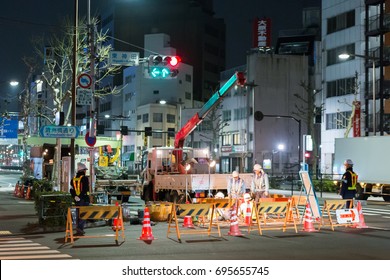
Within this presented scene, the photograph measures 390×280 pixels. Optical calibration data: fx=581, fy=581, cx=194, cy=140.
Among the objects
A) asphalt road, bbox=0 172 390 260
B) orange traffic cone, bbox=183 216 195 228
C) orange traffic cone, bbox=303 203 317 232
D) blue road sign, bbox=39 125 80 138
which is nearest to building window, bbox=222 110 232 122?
blue road sign, bbox=39 125 80 138

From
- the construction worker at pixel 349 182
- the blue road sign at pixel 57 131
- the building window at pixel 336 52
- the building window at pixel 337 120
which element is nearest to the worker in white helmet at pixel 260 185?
the construction worker at pixel 349 182

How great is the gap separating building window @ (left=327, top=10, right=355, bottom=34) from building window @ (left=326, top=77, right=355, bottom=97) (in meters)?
5.31

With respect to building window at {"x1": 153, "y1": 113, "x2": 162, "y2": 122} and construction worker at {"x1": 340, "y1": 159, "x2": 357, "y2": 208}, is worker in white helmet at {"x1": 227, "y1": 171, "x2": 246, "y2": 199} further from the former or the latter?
building window at {"x1": 153, "y1": 113, "x2": 162, "y2": 122}

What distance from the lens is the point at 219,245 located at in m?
13.7

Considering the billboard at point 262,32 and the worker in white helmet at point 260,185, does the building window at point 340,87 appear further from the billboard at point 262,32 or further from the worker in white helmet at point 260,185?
the worker in white helmet at point 260,185

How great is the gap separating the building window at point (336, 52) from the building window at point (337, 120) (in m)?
5.41

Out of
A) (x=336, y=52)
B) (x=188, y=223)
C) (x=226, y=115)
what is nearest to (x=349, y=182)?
(x=188, y=223)

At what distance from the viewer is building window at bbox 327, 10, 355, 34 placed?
5703 cm

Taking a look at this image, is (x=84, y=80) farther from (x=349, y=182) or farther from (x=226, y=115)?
(x=226, y=115)

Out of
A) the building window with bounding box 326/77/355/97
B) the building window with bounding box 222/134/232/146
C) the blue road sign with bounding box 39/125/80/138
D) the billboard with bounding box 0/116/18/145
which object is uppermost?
the building window with bounding box 326/77/355/97

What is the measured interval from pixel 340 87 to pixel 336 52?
3724mm

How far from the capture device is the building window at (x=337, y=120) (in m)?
57.6

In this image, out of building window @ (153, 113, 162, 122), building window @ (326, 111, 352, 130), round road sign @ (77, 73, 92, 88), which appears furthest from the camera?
building window @ (153, 113, 162, 122)

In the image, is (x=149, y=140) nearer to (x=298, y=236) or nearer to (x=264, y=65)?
(x=264, y=65)
